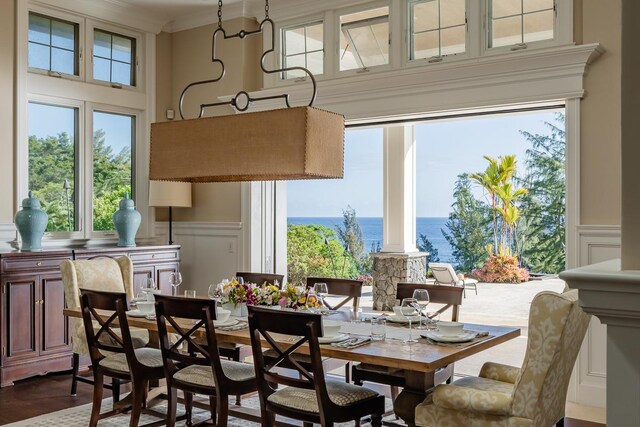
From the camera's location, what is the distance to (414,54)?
5074 millimetres

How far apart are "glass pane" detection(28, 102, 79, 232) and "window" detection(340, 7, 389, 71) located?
8.01ft

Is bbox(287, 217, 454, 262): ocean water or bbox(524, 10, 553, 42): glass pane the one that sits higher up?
bbox(524, 10, 553, 42): glass pane

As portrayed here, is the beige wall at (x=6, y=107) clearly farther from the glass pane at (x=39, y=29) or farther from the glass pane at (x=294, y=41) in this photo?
the glass pane at (x=294, y=41)

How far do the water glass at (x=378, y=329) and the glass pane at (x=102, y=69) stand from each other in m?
3.67

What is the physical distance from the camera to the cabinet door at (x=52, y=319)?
4.98m

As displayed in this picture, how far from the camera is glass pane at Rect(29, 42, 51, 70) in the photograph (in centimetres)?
539

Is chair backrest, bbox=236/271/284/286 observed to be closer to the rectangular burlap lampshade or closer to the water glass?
the water glass

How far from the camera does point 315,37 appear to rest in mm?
5656

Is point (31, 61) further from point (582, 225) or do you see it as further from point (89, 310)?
point (582, 225)

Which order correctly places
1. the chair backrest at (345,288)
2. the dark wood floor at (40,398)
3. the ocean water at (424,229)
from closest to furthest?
1. the dark wood floor at (40,398)
2. the chair backrest at (345,288)
3. the ocean water at (424,229)

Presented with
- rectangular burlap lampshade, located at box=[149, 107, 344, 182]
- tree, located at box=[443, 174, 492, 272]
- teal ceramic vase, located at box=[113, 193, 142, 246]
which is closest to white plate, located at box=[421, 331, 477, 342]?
rectangular burlap lampshade, located at box=[149, 107, 344, 182]

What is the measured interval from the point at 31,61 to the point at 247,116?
10.3 feet

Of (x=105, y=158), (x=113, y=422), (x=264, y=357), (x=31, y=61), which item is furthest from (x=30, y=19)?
(x=264, y=357)

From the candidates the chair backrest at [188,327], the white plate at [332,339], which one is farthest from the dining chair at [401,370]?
the chair backrest at [188,327]
